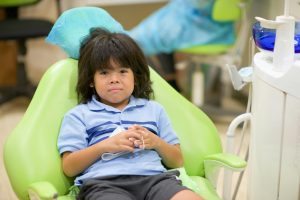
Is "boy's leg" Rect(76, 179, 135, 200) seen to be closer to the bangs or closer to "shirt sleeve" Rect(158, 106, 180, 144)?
"shirt sleeve" Rect(158, 106, 180, 144)

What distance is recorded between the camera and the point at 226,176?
1.72m

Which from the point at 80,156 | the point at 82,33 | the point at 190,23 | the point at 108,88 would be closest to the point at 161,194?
the point at 80,156

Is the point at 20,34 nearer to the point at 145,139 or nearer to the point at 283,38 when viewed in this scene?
the point at 145,139

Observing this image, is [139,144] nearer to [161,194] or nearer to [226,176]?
[161,194]

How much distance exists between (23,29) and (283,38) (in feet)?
7.45

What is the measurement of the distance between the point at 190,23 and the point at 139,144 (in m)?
1.58

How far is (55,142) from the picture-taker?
167 cm

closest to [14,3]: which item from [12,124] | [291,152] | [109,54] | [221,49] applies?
[12,124]

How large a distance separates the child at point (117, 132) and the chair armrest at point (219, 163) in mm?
100

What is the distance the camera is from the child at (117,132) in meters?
Result: 1.55

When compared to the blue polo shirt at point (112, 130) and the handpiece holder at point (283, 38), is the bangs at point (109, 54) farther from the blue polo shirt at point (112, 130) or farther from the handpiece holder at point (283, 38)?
the handpiece holder at point (283, 38)

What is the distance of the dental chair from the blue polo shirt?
0.19ft

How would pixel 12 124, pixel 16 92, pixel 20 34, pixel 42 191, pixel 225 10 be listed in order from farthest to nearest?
1. pixel 16 92
2. pixel 20 34
3. pixel 12 124
4. pixel 225 10
5. pixel 42 191

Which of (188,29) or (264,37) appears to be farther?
(188,29)
